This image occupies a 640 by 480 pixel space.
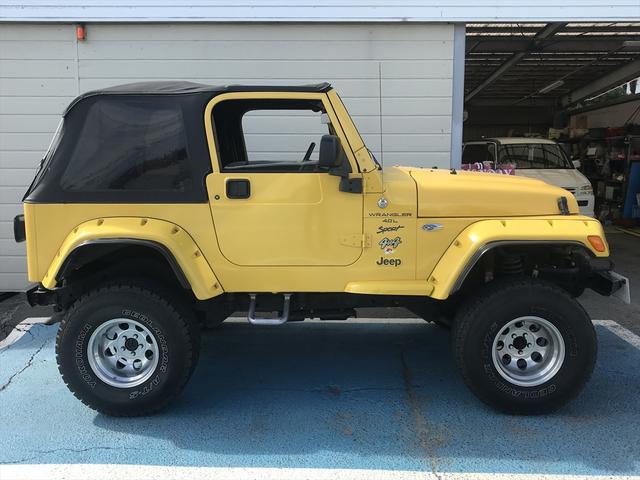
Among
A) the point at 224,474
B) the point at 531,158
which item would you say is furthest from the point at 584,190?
the point at 224,474

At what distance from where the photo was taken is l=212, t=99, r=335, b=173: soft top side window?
3.49 m

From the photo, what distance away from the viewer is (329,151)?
320cm

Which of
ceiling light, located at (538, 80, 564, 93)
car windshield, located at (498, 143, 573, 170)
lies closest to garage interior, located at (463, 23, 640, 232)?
ceiling light, located at (538, 80, 564, 93)

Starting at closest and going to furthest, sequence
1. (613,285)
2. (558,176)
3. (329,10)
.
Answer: (613,285) < (329,10) < (558,176)

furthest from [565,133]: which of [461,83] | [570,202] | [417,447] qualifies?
[417,447]

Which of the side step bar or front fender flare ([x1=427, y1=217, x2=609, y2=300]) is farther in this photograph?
the side step bar

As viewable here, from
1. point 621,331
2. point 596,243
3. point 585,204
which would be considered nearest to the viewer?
point 596,243

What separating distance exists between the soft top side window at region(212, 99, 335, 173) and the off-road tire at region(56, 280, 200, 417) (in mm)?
1032

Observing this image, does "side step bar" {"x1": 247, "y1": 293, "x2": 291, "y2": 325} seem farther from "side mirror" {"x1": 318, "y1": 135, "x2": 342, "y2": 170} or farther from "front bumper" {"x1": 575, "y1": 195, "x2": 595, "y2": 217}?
"front bumper" {"x1": 575, "y1": 195, "x2": 595, "y2": 217}

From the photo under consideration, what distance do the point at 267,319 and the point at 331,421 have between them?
2.67ft

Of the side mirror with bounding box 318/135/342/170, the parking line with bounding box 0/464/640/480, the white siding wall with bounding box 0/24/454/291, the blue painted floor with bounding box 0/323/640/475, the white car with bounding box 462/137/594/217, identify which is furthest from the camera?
the white car with bounding box 462/137/594/217

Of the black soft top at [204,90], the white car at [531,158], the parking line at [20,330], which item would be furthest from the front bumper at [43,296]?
the white car at [531,158]

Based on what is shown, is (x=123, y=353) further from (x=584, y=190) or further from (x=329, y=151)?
(x=584, y=190)

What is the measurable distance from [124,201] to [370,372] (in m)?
2.32
